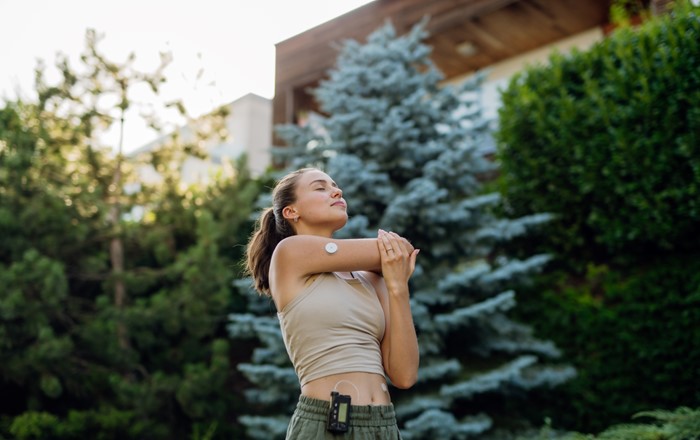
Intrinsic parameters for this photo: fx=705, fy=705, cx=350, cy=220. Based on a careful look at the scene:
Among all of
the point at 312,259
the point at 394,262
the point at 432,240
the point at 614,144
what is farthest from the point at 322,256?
the point at 614,144

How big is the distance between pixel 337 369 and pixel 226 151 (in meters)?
26.0

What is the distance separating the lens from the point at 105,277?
8391 millimetres

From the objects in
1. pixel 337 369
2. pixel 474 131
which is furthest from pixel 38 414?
pixel 337 369

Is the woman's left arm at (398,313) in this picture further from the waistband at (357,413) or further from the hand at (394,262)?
the waistband at (357,413)

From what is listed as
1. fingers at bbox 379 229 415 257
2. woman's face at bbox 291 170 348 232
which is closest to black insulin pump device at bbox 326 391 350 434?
fingers at bbox 379 229 415 257

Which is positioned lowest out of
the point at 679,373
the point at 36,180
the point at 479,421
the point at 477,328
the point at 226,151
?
the point at 479,421

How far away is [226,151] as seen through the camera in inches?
1090

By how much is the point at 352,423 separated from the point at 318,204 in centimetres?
80

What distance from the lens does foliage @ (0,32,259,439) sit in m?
7.38

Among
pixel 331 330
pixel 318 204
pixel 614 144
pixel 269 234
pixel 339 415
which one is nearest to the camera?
pixel 339 415

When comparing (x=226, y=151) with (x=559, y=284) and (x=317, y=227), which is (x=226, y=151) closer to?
(x=559, y=284)

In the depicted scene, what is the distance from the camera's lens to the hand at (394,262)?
2.38m

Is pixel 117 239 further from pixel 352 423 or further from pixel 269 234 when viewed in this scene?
pixel 352 423

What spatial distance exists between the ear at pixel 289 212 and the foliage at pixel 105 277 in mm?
5337
